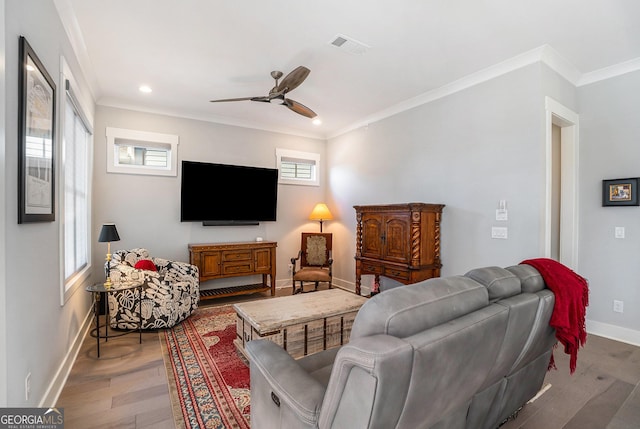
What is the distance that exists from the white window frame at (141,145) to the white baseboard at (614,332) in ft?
18.9

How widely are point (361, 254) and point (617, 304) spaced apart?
2.84 m

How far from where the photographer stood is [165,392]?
2.25m

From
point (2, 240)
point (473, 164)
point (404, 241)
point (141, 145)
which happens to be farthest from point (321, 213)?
point (2, 240)

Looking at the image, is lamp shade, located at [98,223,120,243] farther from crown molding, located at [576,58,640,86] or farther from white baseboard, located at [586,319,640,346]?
crown molding, located at [576,58,640,86]

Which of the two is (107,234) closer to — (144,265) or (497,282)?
(144,265)

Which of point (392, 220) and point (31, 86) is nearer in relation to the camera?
point (31, 86)

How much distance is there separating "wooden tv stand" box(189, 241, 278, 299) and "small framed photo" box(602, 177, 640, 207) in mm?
4297

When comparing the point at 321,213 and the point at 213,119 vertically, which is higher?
the point at 213,119

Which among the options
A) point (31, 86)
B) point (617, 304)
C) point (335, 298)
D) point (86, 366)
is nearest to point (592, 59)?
point (617, 304)

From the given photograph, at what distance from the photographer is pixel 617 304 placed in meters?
3.22

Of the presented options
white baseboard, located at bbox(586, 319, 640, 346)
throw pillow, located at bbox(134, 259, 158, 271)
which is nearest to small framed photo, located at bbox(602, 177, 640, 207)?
white baseboard, located at bbox(586, 319, 640, 346)

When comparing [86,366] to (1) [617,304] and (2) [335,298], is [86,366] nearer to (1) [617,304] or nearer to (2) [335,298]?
(2) [335,298]

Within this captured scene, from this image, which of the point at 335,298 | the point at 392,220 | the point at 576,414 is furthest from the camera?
the point at 392,220

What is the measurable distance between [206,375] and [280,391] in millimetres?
1578
